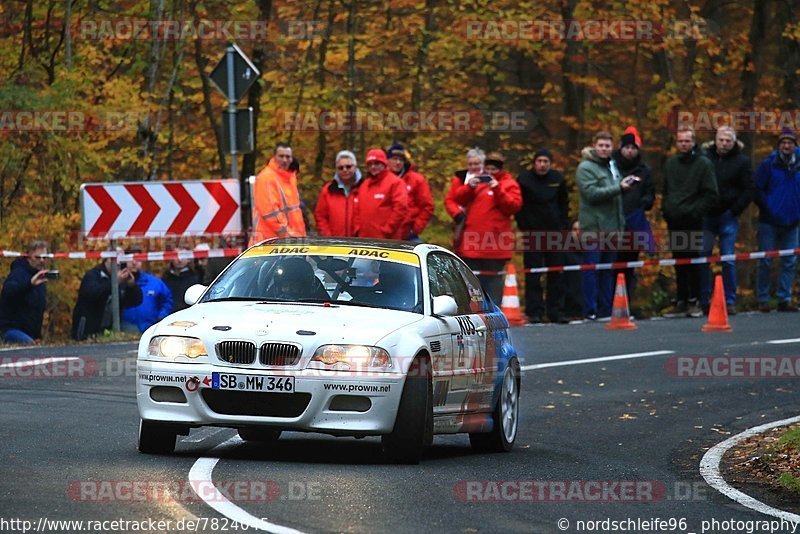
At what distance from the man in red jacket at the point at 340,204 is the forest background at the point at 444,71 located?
9.50 meters

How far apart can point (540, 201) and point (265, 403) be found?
13651mm

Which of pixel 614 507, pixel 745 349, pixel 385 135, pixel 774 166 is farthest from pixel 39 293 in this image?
pixel 385 135

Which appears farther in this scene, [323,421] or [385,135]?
[385,135]

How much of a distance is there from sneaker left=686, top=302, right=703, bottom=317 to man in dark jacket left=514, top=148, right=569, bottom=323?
6.89ft

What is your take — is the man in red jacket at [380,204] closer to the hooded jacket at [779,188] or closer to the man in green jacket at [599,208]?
the man in green jacket at [599,208]

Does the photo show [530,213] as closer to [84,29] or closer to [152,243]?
[152,243]

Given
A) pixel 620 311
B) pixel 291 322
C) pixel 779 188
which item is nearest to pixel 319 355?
pixel 291 322

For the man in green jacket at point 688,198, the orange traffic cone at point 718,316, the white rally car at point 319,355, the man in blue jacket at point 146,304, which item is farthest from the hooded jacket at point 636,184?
the white rally car at point 319,355

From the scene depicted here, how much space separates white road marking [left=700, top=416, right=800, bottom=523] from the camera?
9516 mm

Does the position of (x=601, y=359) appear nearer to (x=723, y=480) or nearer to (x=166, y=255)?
(x=166, y=255)

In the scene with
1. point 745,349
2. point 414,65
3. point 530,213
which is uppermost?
point 414,65

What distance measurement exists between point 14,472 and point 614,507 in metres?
3.43

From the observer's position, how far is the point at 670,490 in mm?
10352

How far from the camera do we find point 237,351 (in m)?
10.8
